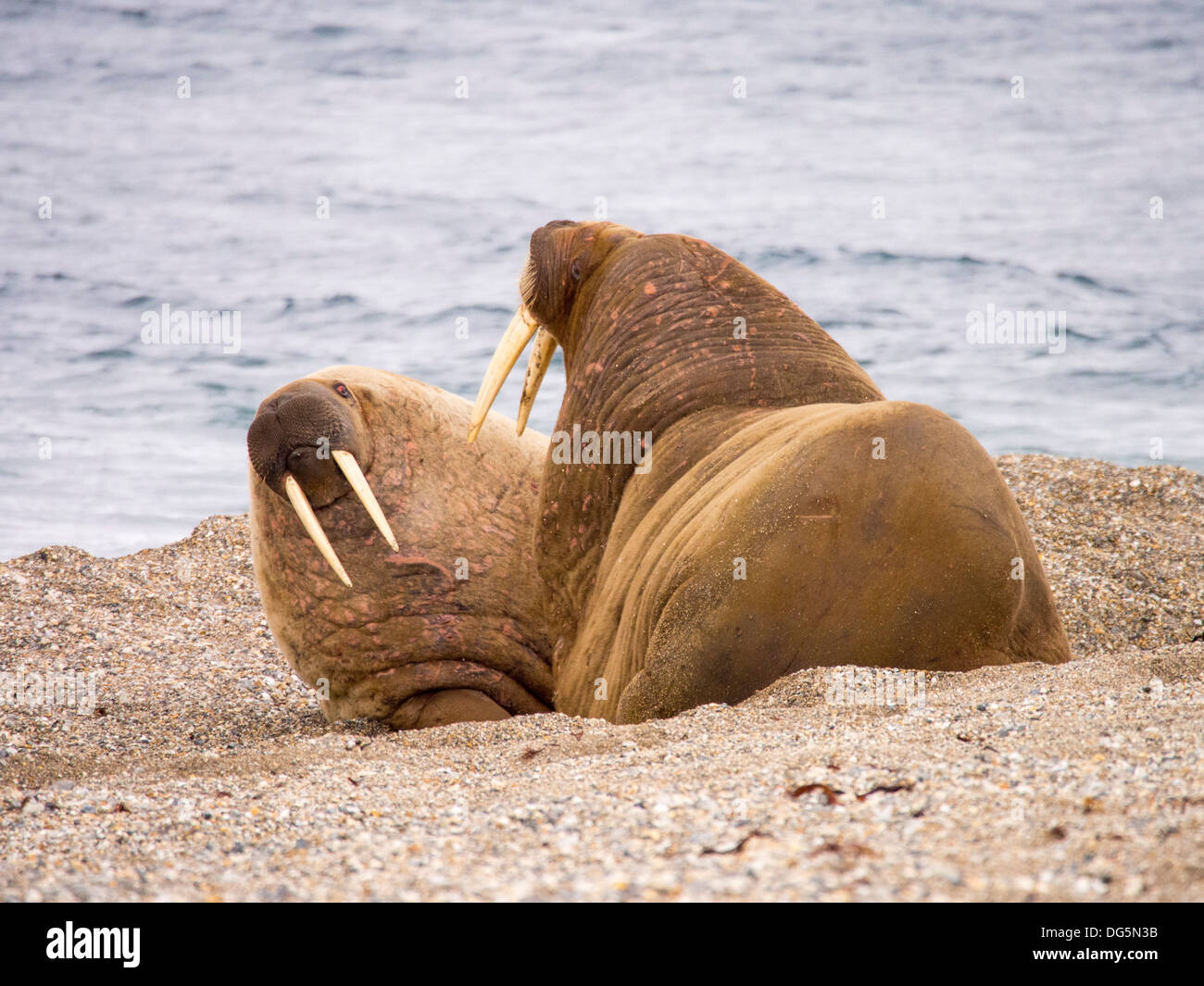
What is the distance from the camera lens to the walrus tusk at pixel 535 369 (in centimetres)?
506

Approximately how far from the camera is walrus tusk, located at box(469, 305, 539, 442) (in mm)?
4918

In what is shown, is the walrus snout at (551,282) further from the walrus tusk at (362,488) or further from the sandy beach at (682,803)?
the sandy beach at (682,803)

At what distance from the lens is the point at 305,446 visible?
182 inches

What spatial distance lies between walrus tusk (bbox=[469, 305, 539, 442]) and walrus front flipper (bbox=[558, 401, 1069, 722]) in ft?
5.75

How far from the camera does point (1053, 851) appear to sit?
5.45ft

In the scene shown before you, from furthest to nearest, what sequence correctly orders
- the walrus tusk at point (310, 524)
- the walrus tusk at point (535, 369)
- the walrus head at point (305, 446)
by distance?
the walrus tusk at point (535, 369) < the walrus head at point (305, 446) < the walrus tusk at point (310, 524)

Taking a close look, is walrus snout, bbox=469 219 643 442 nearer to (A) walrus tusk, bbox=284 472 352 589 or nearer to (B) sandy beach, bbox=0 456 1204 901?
(A) walrus tusk, bbox=284 472 352 589

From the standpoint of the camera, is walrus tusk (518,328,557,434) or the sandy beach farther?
walrus tusk (518,328,557,434)

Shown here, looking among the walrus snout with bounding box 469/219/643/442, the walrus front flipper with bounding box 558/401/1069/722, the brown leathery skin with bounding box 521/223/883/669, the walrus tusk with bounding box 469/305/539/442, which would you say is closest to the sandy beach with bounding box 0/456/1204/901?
the walrus front flipper with bounding box 558/401/1069/722

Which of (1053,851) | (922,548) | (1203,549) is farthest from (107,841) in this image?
(1203,549)

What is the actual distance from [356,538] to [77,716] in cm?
129

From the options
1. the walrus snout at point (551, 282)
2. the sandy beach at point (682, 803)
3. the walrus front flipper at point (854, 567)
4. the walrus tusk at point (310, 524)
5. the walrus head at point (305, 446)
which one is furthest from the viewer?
the walrus snout at point (551, 282)

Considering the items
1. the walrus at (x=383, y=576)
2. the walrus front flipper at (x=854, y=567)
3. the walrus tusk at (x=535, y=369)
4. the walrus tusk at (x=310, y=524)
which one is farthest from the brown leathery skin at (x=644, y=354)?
the walrus front flipper at (x=854, y=567)

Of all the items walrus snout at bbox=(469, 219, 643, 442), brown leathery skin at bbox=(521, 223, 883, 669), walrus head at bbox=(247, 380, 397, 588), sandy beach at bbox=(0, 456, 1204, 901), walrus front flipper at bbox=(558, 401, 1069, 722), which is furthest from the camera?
walrus snout at bbox=(469, 219, 643, 442)
